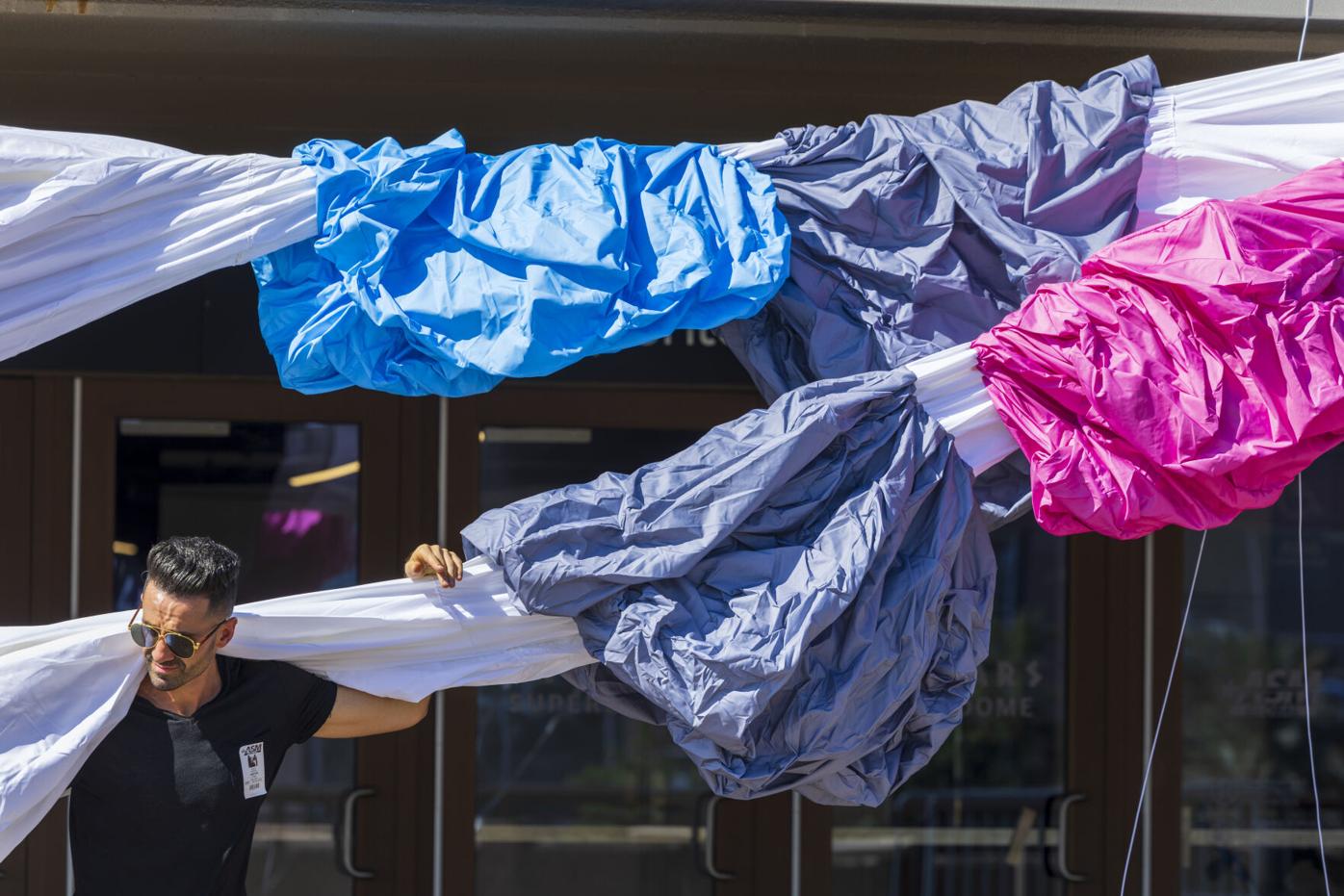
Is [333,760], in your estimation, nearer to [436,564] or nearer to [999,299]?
[436,564]

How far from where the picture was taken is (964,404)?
95.3 inches

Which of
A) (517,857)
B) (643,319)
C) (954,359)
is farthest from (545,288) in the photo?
(517,857)

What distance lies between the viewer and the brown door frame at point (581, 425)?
4.35 metres

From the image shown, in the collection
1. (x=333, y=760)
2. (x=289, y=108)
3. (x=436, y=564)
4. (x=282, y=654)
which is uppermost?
(x=289, y=108)

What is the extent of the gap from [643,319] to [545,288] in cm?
16

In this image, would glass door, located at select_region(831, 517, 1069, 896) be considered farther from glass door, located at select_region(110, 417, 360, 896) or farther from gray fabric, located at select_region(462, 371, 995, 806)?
gray fabric, located at select_region(462, 371, 995, 806)

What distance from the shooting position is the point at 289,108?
3758mm

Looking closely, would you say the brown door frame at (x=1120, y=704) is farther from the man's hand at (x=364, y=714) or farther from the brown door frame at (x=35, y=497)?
the brown door frame at (x=35, y=497)

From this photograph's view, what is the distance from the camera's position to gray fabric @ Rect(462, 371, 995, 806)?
2217 millimetres

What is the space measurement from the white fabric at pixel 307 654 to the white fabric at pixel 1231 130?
1.26m

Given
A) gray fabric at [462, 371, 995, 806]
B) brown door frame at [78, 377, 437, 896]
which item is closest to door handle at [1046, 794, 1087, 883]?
brown door frame at [78, 377, 437, 896]

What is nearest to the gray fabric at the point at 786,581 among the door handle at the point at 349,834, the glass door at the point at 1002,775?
the door handle at the point at 349,834

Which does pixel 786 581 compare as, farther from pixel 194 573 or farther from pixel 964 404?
pixel 194 573

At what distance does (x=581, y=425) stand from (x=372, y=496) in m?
0.64
